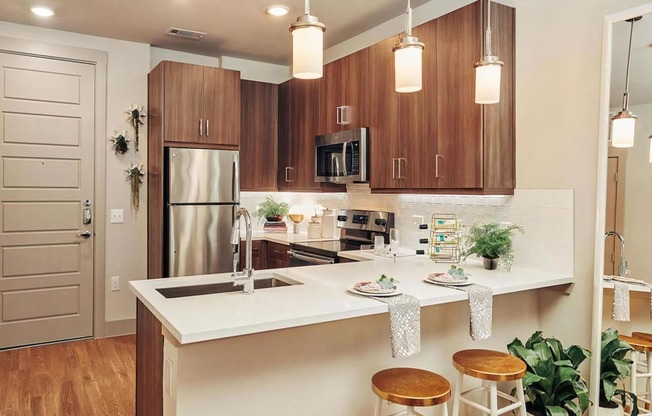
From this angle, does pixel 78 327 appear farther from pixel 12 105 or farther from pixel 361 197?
pixel 361 197

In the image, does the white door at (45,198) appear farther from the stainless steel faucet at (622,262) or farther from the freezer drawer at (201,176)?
the stainless steel faucet at (622,262)

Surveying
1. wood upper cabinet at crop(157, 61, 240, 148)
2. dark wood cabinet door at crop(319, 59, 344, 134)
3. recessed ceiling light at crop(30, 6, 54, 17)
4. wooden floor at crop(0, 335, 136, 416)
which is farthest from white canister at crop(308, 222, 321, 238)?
recessed ceiling light at crop(30, 6, 54, 17)

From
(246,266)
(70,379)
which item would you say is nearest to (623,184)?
(246,266)

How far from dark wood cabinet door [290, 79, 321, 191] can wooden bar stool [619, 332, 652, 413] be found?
276 centimetres

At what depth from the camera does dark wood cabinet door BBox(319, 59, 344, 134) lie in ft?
13.2

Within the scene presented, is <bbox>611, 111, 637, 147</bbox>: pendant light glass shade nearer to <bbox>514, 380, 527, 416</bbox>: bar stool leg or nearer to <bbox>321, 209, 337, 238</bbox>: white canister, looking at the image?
<bbox>514, 380, 527, 416</bbox>: bar stool leg

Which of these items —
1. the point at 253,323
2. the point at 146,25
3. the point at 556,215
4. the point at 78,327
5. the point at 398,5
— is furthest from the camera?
the point at 78,327

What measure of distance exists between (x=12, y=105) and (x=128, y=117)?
3.10ft

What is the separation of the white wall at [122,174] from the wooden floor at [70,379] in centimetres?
51

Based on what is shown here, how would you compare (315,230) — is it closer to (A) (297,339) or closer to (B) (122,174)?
(B) (122,174)

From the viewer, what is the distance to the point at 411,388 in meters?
1.90

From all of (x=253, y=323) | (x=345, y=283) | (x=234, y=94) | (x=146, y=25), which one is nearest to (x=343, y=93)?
(x=234, y=94)

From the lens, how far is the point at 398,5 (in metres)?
3.75

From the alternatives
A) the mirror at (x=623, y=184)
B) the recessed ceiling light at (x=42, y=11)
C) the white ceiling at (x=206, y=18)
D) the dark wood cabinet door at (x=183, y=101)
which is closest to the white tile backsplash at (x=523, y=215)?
the mirror at (x=623, y=184)
